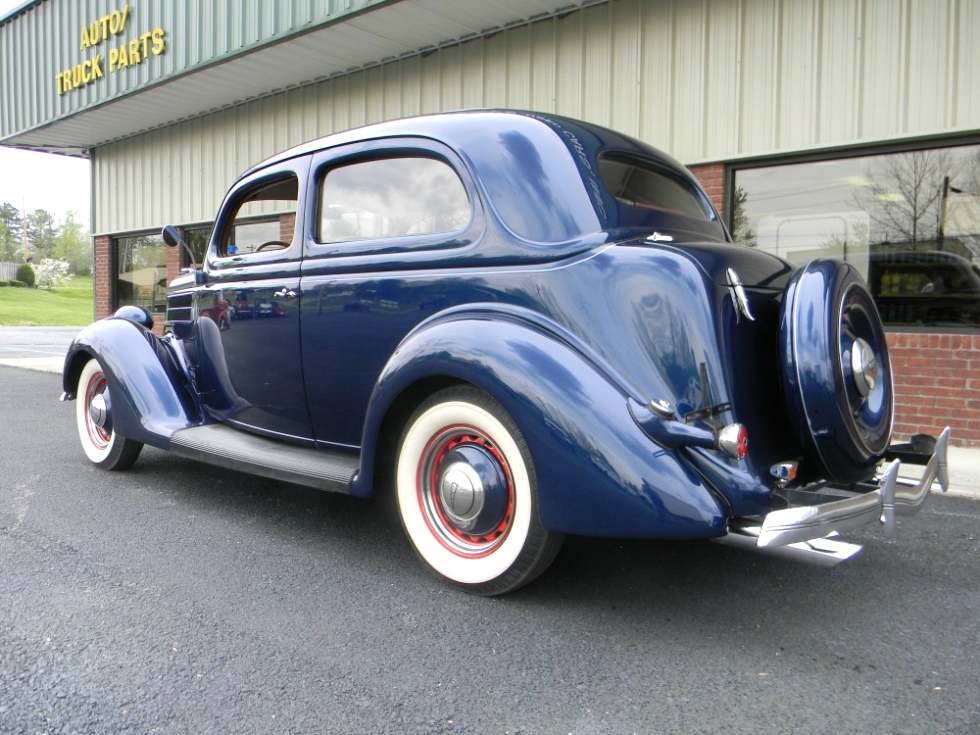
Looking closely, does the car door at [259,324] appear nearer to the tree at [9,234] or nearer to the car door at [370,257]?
the car door at [370,257]

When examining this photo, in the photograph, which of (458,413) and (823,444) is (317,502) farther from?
(823,444)

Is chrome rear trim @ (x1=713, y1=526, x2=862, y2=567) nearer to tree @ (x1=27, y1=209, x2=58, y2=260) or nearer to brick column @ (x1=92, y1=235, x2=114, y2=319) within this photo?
brick column @ (x1=92, y1=235, x2=114, y2=319)

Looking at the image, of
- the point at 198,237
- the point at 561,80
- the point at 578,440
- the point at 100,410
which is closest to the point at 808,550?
the point at 578,440

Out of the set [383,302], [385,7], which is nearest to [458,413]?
[383,302]

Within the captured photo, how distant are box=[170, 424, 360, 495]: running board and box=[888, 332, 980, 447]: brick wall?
4.43m

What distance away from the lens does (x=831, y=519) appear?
7.52 feet

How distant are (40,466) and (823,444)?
4.60 metres

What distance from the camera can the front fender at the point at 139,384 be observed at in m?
3.99

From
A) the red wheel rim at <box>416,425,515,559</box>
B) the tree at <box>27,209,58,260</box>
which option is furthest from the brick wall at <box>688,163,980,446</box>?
the tree at <box>27,209,58,260</box>

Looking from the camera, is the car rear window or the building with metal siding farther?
the building with metal siding

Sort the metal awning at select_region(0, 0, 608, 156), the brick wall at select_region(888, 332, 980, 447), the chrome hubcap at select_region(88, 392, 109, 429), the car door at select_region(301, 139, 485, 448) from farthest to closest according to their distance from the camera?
the metal awning at select_region(0, 0, 608, 156), the brick wall at select_region(888, 332, 980, 447), the chrome hubcap at select_region(88, 392, 109, 429), the car door at select_region(301, 139, 485, 448)

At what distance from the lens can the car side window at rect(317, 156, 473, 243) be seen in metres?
3.12

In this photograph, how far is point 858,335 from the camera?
111 inches

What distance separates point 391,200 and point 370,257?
0.95 ft
